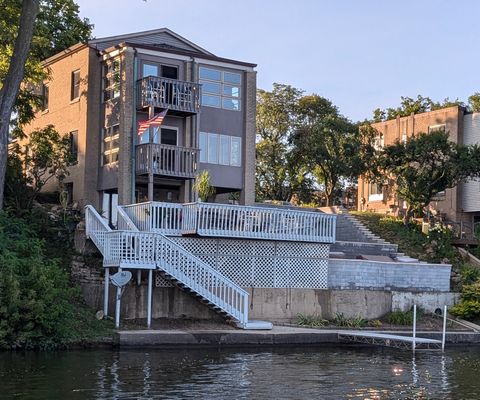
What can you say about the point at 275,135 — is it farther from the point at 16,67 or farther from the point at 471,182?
the point at 16,67

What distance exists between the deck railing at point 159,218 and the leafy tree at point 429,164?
17240 mm

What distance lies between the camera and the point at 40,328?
75.0ft

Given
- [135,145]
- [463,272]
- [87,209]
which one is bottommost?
[463,272]

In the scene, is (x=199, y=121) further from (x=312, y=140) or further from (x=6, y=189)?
(x=312, y=140)

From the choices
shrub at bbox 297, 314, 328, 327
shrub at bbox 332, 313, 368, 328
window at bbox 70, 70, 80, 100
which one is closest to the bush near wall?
shrub at bbox 297, 314, 328, 327

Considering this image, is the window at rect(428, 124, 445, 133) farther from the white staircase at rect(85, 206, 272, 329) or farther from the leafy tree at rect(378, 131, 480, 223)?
the white staircase at rect(85, 206, 272, 329)

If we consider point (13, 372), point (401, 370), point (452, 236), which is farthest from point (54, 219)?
point (452, 236)

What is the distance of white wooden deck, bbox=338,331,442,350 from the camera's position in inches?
1032

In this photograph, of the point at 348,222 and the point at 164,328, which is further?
the point at 348,222

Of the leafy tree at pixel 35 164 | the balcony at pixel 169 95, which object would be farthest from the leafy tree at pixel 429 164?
the leafy tree at pixel 35 164

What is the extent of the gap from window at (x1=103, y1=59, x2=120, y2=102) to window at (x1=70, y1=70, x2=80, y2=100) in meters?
1.67

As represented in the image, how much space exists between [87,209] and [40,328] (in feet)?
23.4

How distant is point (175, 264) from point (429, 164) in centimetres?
1953

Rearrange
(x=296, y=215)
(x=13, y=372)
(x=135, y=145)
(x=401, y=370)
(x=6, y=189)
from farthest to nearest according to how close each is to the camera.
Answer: (x=135, y=145) → (x=6, y=189) → (x=296, y=215) → (x=401, y=370) → (x=13, y=372)
